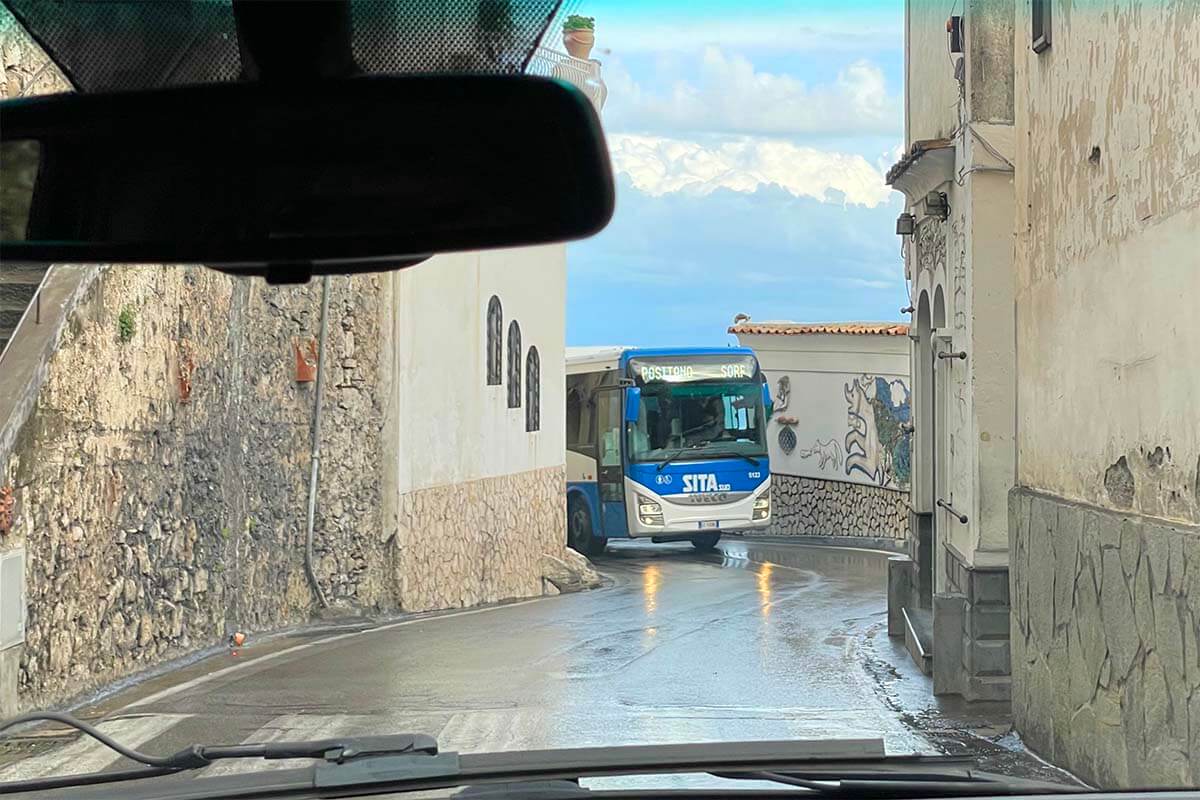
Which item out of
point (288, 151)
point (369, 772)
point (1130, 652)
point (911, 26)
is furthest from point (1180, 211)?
point (911, 26)

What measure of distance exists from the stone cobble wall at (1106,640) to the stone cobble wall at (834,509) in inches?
855

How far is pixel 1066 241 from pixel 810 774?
20.3 ft

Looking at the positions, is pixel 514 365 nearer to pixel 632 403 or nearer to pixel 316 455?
pixel 632 403

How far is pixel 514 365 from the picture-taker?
2386cm

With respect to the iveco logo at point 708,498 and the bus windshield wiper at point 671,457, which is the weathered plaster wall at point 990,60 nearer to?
the bus windshield wiper at point 671,457

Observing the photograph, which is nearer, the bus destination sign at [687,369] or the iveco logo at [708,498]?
the bus destination sign at [687,369]

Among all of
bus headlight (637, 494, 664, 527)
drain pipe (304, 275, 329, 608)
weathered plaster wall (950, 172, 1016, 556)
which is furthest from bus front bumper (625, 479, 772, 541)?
weathered plaster wall (950, 172, 1016, 556)

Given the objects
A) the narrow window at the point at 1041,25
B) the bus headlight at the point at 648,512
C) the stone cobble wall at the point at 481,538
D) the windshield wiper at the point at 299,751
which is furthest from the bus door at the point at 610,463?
the windshield wiper at the point at 299,751

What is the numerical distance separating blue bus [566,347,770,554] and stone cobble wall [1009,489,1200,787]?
672 inches

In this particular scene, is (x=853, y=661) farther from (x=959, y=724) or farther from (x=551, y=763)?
(x=551, y=763)

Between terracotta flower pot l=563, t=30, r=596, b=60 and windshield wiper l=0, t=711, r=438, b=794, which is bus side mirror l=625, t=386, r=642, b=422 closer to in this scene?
terracotta flower pot l=563, t=30, r=596, b=60

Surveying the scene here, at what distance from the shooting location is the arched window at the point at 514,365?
23531 millimetres

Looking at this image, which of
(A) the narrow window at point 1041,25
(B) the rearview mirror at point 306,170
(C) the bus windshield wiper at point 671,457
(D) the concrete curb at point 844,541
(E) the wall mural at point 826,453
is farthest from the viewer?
(E) the wall mural at point 826,453

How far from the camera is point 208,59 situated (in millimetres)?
2457
